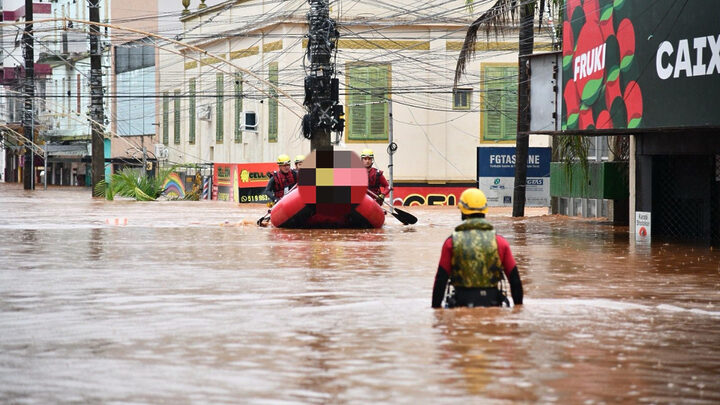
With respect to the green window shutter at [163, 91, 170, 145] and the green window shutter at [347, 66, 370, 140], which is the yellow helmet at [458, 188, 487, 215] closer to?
the green window shutter at [347, 66, 370, 140]

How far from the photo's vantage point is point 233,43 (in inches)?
2221

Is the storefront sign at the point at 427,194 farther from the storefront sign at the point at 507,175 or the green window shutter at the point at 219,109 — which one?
the green window shutter at the point at 219,109

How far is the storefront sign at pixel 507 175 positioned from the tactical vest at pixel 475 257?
28.0m

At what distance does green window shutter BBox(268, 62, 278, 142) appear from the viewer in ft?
168

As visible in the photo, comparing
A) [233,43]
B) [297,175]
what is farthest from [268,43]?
[297,175]

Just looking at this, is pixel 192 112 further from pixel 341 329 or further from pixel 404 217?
pixel 341 329

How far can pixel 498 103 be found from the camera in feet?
164

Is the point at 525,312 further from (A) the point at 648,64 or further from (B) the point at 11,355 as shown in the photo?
(A) the point at 648,64

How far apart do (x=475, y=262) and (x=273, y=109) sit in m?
40.5

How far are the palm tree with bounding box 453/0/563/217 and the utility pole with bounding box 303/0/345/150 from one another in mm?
4092

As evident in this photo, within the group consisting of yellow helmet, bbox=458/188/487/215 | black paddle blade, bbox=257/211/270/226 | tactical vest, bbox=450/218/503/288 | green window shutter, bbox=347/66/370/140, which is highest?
green window shutter, bbox=347/66/370/140

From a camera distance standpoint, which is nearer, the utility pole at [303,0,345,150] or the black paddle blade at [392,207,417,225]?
the black paddle blade at [392,207,417,225]

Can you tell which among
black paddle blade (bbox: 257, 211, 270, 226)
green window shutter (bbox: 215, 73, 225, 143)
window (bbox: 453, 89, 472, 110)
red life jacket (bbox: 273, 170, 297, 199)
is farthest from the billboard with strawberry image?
green window shutter (bbox: 215, 73, 225, 143)

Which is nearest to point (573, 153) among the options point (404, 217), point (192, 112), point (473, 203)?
point (404, 217)
